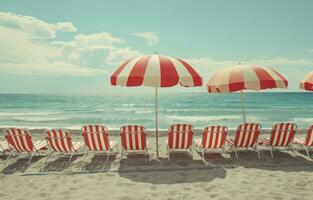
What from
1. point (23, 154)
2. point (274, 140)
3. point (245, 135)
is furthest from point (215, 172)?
point (23, 154)

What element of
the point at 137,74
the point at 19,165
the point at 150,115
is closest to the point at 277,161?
the point at 137,74

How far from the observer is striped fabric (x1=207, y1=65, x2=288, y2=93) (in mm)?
7109

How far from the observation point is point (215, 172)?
6625 millimetres

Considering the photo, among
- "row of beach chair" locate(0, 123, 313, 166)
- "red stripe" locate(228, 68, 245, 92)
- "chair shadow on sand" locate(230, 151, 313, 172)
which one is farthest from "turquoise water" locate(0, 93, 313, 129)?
"red stripe" locate(228, 68, 245, 92)

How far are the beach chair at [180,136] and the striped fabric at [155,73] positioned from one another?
129cm

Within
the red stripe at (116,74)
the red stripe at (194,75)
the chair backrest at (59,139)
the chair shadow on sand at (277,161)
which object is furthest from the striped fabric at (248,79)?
the chair backrest at (59,139)

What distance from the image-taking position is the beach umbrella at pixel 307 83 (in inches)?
315

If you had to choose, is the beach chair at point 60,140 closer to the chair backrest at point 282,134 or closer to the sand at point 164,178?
the sand at point 164,178

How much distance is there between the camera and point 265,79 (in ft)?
23.4

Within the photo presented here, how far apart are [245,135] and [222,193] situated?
273 cm

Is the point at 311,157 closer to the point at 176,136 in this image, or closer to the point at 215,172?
the point at 215,172

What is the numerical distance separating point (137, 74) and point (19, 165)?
12.1 feet

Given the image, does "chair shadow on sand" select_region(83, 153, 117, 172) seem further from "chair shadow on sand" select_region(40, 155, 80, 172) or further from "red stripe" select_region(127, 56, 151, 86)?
"red stripe" select_region(127, 56, 151, 86)

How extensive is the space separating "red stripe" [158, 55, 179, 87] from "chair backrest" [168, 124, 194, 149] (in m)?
1.44
